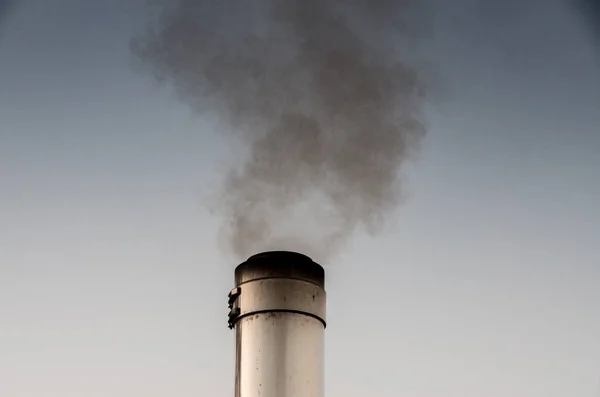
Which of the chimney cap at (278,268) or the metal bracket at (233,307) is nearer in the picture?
the chimney cap at (278,268)

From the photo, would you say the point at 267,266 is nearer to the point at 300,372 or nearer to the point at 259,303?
the point at 259,303

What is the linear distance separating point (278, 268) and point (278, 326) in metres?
0.53

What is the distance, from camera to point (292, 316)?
7.79 metres

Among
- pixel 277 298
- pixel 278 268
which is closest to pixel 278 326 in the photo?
pixel 277 298

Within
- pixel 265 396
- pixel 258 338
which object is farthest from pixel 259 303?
pixel 265 396

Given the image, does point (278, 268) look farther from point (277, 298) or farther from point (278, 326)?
point (278, 326)

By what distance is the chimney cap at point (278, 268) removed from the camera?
7.87m

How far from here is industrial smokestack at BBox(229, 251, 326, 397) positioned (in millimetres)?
7590

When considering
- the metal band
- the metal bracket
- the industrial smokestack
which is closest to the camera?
the industrial smokestack

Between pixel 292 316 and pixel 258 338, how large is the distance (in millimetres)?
363

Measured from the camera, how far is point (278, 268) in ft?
25.8

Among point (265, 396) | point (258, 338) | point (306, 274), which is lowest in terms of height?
point (265, 396)

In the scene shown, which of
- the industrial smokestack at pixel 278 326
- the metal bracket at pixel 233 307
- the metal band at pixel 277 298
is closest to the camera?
the industrial smokestack at pixel 278 326

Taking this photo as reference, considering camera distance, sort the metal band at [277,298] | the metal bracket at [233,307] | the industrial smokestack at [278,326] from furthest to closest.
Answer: the metal bracket at [233,307]
the metal band at [277,298]
the industrial smokestack at [278,326]
